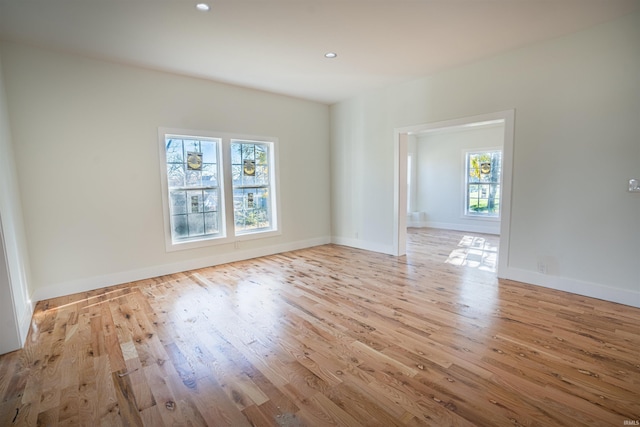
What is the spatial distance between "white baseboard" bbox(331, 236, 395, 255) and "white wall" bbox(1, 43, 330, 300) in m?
2.34

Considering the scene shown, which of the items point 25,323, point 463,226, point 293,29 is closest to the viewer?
point 25,323

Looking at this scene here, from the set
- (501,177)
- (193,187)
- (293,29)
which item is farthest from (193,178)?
(501,177)

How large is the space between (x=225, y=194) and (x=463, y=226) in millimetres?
5958

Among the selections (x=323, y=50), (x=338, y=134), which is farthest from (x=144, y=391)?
(x=338, y=134)

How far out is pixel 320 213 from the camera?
6.12 m

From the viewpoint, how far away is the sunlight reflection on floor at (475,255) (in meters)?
4.57

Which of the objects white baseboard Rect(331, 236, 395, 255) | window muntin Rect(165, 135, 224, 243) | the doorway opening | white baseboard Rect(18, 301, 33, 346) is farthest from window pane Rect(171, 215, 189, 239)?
the doorway opening

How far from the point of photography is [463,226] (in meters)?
7.75

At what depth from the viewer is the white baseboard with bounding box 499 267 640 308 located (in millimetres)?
3031

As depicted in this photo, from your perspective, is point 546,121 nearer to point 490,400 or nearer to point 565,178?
point 565,178

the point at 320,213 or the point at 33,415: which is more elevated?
the point at 320,213

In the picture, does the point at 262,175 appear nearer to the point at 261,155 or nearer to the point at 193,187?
the point at 261,155

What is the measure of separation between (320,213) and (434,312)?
3.49 metres

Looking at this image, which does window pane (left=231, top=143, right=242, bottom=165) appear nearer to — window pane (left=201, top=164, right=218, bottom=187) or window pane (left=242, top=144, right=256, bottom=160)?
window pane (left=242, top=144, right=256, bottom=160)
